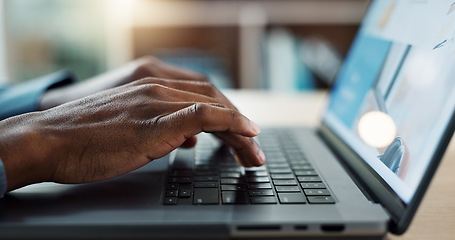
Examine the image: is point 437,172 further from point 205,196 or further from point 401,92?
point 205,196

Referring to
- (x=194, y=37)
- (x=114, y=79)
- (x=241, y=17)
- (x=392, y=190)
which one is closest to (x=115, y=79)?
(x=114, y=79)

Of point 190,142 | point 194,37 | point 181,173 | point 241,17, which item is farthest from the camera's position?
point 194,37

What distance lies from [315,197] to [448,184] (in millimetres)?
268

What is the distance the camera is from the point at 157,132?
46 cm

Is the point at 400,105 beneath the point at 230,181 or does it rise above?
above

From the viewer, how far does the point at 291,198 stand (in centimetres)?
44

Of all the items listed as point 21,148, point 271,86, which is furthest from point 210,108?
point 271,86

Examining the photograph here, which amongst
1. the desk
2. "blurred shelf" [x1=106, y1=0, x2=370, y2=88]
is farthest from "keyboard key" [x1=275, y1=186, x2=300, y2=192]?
"blurred shelf" [x1=106, y1=0, x2=370, y2=88]

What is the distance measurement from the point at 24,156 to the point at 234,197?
21 centimetres

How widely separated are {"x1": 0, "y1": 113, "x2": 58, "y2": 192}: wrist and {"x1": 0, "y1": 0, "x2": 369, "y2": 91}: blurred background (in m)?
1.55

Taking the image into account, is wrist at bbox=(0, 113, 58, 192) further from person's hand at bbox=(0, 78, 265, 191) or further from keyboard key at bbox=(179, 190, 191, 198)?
keyboard key at bbox=(179, 190, 191, 198)

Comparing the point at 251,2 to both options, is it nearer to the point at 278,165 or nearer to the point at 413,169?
the point at 278,165

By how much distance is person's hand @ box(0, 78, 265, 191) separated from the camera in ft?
1.44

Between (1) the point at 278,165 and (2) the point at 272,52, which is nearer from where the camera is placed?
(1) the point at 278,165
